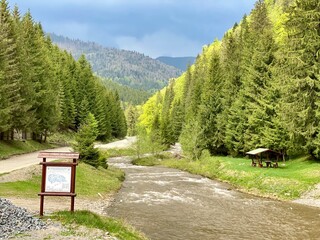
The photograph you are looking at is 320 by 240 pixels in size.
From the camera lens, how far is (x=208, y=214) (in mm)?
23641

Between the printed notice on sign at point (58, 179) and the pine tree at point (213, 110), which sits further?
the pine tree at point (213, 110)

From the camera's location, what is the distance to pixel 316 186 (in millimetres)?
29750

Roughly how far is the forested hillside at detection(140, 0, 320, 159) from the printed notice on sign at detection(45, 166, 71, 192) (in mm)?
27643

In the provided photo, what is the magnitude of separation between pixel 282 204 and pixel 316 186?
4119 millimetres

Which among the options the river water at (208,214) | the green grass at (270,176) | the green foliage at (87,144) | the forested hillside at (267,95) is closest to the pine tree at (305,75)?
the forested hillside at (267,95)

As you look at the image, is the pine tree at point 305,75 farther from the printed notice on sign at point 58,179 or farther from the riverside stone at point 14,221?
the riverside stone at point 14,221

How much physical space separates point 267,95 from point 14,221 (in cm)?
3843

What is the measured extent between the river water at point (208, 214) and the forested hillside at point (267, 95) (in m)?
11.2

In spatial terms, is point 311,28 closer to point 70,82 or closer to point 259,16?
point 259,16

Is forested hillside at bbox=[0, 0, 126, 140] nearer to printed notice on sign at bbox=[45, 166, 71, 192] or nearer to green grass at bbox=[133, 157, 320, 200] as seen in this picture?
printed notice on sign at bbox=[45, 166, 71, 192]

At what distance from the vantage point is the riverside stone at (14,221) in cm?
1228

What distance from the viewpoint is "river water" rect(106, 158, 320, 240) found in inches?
757

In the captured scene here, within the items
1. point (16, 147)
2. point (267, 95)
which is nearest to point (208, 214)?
point (267, 95)

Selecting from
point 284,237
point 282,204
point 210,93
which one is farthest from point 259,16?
point 284,237
